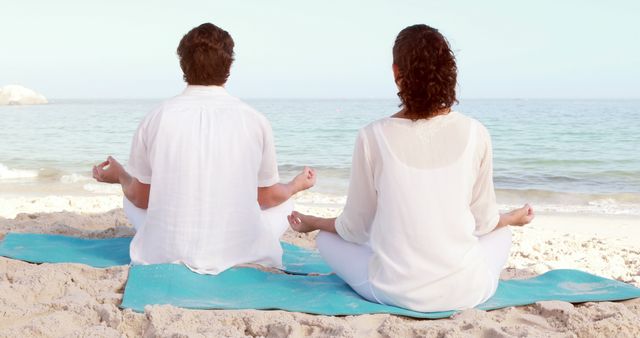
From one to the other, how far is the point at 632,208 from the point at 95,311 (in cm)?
742

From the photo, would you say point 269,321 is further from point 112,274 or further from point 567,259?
point 567,259

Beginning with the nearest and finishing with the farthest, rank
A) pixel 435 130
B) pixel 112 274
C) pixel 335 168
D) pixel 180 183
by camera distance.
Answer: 1. pixel 435 130
2. pixel 180 183
3. pixel 112 274
4. pixel 335 168

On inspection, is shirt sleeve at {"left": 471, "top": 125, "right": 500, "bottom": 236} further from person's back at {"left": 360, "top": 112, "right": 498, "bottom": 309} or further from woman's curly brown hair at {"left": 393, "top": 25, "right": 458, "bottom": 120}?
woman's curly brown hair at {"left": 393, "top": 25, "right": 458, "bottom": 120}

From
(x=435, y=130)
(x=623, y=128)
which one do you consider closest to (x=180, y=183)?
(x=435, y=130)

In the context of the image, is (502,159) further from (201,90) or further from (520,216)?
(201,90)

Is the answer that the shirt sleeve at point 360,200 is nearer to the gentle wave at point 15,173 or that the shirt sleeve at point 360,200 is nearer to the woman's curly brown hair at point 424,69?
the woman's curly brown hair at point 424,69

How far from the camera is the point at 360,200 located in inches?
127

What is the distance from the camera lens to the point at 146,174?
3.82 metres

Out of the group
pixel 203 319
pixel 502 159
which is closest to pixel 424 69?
pixel 203 319

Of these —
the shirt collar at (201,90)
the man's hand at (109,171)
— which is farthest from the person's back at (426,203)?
the man's hand at (109,171)

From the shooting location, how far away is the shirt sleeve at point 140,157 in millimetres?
3703

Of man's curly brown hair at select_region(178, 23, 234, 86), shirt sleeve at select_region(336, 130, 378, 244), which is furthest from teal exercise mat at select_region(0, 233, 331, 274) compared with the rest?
man's curly brown hair at select_region(178, 23, 234, 86)

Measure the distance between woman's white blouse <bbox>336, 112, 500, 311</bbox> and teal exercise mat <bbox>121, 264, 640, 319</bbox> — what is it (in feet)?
0.40

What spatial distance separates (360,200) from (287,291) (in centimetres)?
65
